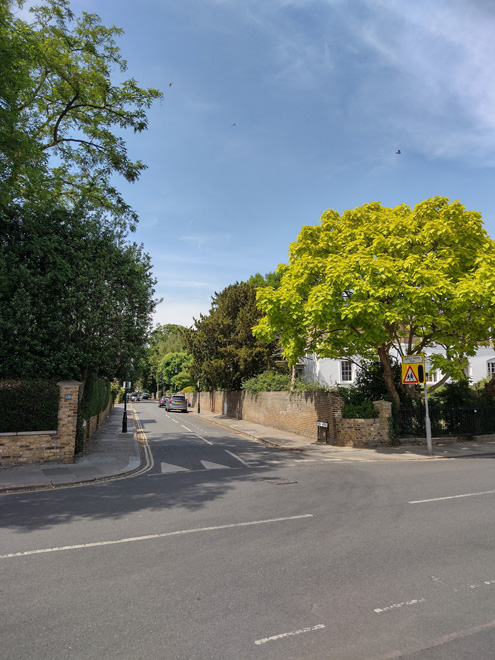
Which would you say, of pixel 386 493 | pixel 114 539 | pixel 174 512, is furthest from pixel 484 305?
pixel 114 539

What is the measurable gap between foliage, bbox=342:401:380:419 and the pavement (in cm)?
137

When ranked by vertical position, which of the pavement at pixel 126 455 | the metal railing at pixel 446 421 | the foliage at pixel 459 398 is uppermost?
the foliage at pixel 459 398

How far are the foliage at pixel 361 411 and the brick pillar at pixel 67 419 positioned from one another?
10742 millimetres

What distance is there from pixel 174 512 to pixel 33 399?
23.8ft

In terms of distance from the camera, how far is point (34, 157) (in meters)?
12.3

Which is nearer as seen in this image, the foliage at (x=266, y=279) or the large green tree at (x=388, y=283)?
the large green tree at (x=388, y=283)

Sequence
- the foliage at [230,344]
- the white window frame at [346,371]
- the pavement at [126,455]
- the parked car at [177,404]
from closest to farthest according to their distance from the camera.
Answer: the pavement at [126,455] < the foliage at [230,344] < the white window frame at [346,371] < the parked car at [177,404]

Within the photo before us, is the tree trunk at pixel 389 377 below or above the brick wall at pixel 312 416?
above

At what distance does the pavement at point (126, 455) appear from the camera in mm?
10266

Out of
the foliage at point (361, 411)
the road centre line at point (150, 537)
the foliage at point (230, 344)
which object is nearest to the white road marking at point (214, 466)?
the road centre line at point (150, 537)

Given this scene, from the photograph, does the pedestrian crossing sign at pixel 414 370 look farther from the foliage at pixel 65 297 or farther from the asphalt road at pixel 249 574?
the foliage at pixel 65 297

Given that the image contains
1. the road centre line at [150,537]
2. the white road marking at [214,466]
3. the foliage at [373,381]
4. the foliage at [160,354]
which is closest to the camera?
the road centre line at [150,537]

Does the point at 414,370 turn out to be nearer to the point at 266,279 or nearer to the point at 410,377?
the point at 410,377

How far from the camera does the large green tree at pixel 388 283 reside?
13820 mm
